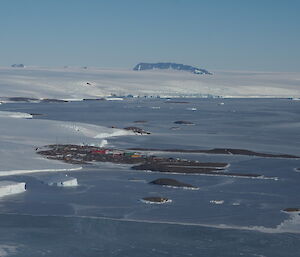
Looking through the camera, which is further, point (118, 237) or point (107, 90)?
point (107, 90)

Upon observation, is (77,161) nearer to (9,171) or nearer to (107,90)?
(9,171)

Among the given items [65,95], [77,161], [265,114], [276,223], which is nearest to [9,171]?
[77,161]

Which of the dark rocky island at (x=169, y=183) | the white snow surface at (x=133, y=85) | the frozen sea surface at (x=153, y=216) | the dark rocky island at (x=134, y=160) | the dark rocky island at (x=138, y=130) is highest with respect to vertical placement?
the white snow surface at (x=133, y=85)

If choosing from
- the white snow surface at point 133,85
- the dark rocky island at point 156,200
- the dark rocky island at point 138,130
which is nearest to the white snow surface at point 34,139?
the dark rocky island at point 138,130

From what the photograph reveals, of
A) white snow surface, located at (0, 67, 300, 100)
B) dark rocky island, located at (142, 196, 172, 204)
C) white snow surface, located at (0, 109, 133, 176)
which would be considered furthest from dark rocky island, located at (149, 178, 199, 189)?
white snow surface, located at (0, 67, 300, 100)

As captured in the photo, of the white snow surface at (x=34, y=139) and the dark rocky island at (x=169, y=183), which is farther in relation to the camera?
the white snow surface at (x=34, y=139)

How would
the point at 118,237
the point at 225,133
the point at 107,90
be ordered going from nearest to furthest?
the point at 118,237 < the point at 225,133 < the point at 107,90

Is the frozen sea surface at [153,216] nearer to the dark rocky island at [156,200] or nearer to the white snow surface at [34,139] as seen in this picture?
the dark rocky island at [156,200]
